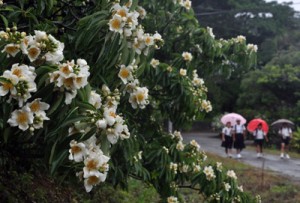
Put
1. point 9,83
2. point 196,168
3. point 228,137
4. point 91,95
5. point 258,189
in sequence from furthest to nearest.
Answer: point 228,137 → point 258,189 → point 196,168 → point 91,95 → point 9,83

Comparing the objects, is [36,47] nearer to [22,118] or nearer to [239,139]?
[22,118]

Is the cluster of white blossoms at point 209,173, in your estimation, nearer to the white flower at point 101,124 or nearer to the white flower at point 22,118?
the white flower at point 101,124

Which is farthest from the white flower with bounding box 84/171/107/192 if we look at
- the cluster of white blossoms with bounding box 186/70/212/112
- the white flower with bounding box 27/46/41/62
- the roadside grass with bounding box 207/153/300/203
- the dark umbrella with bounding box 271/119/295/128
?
the dark umbrella with bounding box 271/119/295/128

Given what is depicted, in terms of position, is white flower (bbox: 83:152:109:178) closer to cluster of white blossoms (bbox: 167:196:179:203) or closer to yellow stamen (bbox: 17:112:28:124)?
yellow stamen (bbox: 17:112:28:124)

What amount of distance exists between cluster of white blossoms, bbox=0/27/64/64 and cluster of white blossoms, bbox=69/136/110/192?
37cm

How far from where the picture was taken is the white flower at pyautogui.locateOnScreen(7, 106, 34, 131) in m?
2.00

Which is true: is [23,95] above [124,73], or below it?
below

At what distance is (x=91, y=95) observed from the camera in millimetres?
2277

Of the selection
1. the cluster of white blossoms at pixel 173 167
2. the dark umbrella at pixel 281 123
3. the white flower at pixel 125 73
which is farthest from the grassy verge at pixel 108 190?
the dark umbrella at pixel 281 123

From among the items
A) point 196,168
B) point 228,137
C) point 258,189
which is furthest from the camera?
point 228,137

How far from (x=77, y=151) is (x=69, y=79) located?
0.30m

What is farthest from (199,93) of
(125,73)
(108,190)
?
(108,190)

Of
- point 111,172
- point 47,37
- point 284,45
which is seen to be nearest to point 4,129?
point 47,37

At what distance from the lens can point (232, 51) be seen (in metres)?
5.08
